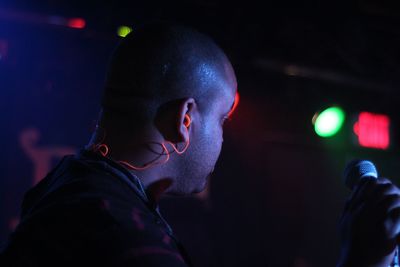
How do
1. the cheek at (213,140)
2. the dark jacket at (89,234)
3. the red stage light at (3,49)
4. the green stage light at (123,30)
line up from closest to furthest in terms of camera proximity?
the dark jacket at (89,234), the cheek at (213,140), the green stage light at (123,30), the red stage light at (3,49)

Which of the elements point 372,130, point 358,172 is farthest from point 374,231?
point 372,130

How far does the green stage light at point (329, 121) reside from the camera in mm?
6188

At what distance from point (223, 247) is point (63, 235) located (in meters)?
5.09

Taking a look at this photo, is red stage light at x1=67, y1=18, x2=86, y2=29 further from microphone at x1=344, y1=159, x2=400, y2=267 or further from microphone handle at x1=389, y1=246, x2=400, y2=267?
microphone handle at x1=389, y1=246, x2=400, y2=267

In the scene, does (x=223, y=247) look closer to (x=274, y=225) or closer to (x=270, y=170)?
(x=274, y=225)

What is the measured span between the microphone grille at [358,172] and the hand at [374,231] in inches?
10.0

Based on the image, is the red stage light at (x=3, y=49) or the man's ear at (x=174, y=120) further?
the red stage light at (x=3, y=49)

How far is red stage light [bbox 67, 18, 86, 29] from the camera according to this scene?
502cm

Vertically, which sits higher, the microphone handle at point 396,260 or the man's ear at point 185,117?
the man's ear at point 185,117

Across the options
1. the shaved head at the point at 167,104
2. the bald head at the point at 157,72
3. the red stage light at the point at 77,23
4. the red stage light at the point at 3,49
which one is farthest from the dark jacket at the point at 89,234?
the red stage light at the point at 3,49

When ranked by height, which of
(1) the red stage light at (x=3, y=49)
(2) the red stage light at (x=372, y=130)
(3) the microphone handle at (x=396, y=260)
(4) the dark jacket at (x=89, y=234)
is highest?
(4) the dark jacket at (x=89, y=234)

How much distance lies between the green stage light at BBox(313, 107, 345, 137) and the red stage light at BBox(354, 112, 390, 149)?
0.64 meters

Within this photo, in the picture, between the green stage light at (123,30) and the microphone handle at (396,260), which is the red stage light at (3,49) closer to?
the green stage light at (123,30)

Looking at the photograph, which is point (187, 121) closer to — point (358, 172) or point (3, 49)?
point (358, 172)
